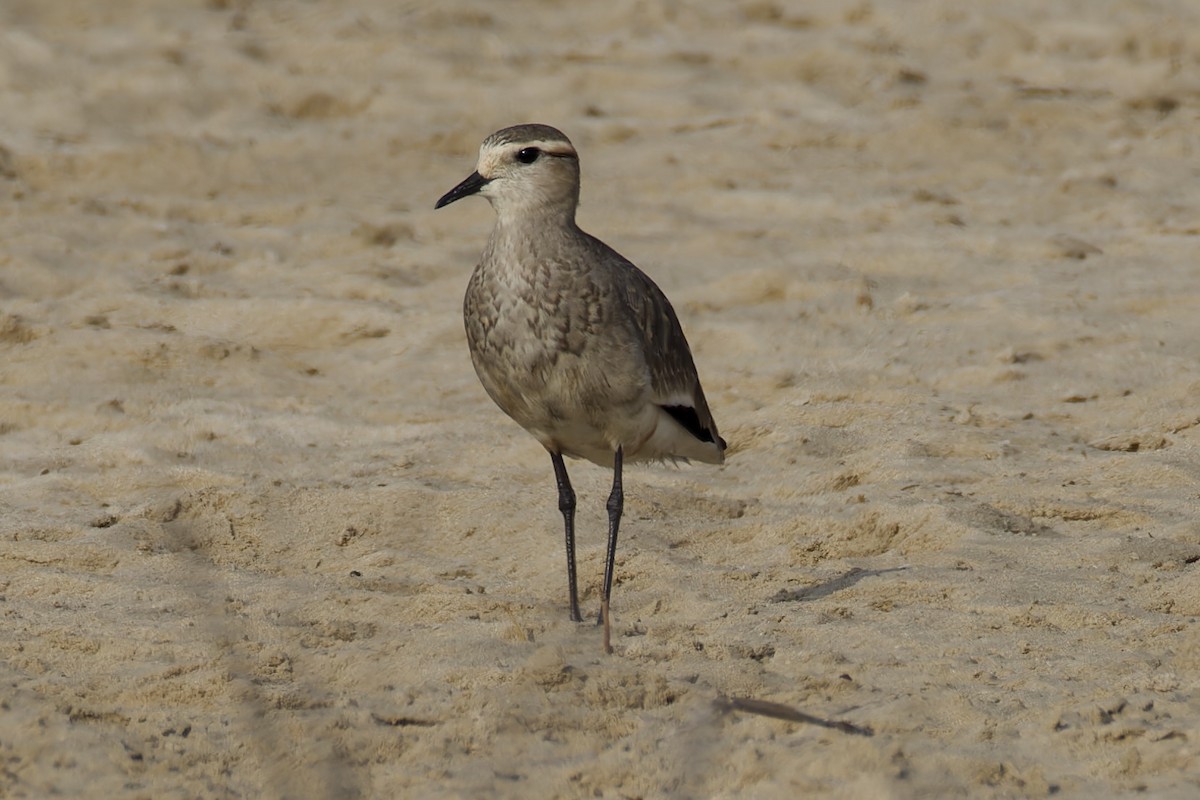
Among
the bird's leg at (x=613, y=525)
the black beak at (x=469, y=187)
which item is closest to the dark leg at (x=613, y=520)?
the bird's leg at (x=613, y=525)

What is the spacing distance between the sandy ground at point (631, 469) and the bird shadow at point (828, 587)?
0.8 inches

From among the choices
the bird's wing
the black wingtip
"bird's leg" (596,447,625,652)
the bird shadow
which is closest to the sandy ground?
the bird shadow

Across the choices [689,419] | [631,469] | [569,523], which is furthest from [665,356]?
[631,469]

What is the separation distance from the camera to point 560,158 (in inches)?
223

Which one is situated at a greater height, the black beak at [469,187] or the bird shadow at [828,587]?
the black beak at [469,187]

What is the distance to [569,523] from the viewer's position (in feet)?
18.8

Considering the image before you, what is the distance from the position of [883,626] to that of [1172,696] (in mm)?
984

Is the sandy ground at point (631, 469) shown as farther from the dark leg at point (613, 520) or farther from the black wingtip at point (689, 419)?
the black wingtip at point (689, 419)

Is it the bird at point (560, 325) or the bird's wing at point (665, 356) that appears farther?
the bird's wing at point (665, 356)

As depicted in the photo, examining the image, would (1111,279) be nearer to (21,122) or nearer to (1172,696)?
(1172,696)

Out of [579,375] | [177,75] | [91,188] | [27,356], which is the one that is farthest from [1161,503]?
[177,75]

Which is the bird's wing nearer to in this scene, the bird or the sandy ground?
the bird

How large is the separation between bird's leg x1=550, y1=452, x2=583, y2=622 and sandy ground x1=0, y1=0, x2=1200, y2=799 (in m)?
0.11

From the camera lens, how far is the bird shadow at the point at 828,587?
5594 millimetres
